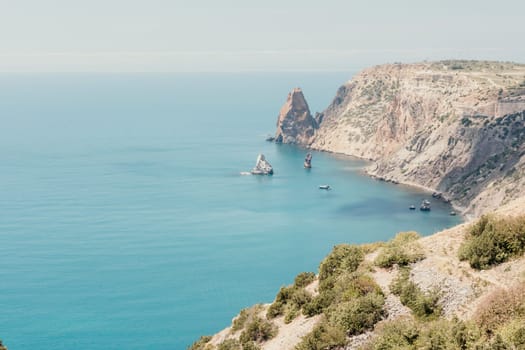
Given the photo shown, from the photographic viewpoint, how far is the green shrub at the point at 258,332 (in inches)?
1294

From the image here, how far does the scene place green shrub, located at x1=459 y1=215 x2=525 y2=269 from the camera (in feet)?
97.0

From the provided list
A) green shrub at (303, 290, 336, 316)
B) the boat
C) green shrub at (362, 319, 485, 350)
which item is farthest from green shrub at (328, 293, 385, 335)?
the boat

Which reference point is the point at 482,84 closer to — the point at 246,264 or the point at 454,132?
the point at 454,132

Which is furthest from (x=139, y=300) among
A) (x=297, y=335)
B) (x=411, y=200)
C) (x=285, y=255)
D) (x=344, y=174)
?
(x=344, y=174)

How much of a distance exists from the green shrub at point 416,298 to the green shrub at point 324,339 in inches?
126

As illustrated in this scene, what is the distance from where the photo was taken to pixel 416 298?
2830cm

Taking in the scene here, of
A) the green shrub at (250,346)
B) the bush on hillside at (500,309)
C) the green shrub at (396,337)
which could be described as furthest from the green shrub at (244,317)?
the bush on hillside at (500,309)

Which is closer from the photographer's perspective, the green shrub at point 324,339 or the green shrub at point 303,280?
the green shrub at point 324,339

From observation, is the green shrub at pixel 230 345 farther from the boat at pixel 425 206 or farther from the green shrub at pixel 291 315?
the boat at pixel 425 206

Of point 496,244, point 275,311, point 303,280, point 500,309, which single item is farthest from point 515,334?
point 303,280

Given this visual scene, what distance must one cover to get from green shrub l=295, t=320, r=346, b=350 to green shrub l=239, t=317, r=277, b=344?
4628 mm

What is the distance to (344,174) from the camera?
630 feet

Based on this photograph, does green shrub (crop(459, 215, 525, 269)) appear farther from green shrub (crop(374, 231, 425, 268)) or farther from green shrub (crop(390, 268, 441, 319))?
green shrub (crop(390, 268, 441, 319))

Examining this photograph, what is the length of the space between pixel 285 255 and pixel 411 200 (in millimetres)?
50664
